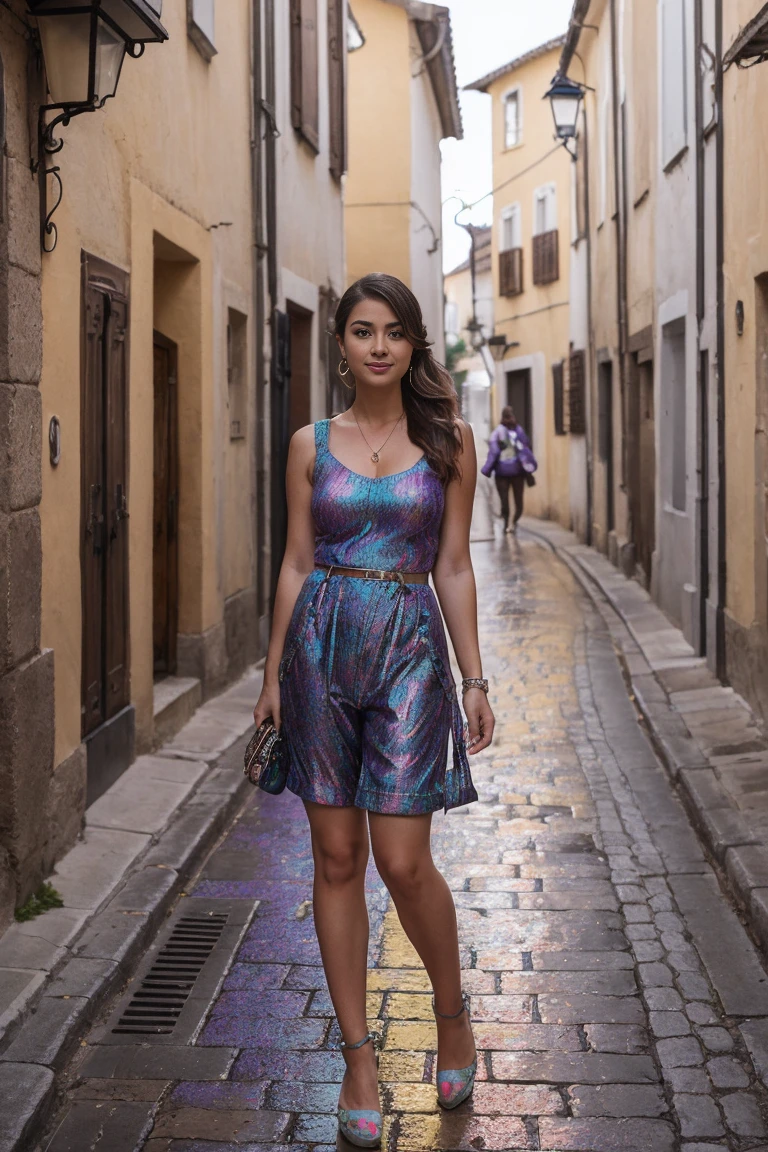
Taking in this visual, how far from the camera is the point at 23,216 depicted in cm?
497

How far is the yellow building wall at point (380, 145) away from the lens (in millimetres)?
22672

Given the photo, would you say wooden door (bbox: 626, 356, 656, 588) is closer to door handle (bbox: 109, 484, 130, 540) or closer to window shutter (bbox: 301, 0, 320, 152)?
window shutter (bbox: 301, 0, 320, 152)

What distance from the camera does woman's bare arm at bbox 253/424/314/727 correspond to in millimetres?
3578

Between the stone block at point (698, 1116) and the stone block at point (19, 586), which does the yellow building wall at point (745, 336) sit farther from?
the stone block at point (698, 1116)

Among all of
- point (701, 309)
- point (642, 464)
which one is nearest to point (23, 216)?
point (701, 309)

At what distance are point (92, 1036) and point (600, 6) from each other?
16.7 m

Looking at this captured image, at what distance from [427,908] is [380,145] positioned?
808 inches

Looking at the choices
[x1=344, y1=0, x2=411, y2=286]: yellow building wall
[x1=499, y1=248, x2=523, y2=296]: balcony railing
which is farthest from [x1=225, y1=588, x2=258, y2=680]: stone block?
[x1=499, y1=248, x2=523, y2=296]: balcony railing

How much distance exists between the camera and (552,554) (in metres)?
20.0

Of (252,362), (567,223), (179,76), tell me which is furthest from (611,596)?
(567,223)

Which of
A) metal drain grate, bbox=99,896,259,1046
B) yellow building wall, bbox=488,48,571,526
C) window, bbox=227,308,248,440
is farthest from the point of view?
yellow building wall, bbox=488,48,571,526

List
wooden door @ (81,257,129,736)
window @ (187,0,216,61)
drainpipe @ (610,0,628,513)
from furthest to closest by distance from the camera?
drainpipe @ (610,0,628,513), window @ (187,0,216,61), wooden door @ (81,257,129,736)

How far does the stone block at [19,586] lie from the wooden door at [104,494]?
39.6 inches

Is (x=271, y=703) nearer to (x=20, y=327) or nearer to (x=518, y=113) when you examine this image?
(x=20, y=327)
